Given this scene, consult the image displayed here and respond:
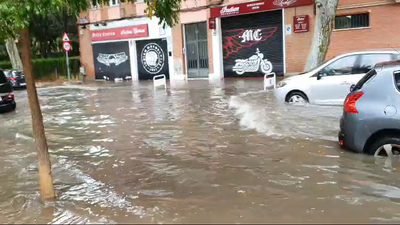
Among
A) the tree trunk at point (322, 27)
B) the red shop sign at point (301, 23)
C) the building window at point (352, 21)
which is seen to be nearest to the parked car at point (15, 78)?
the red shop sign at point (301, 23)

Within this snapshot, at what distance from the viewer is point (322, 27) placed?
13.0 metres

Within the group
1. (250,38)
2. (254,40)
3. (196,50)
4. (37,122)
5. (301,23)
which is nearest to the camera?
(37,122)

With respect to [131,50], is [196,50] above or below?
below

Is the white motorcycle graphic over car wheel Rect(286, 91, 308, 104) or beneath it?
over

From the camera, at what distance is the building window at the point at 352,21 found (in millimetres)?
17625

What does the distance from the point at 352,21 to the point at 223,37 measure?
23.7 feet

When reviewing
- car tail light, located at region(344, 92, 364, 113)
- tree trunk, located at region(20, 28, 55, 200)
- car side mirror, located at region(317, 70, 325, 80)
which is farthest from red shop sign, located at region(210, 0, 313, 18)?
tree trunk, located at region(20, 28, 55, 200)

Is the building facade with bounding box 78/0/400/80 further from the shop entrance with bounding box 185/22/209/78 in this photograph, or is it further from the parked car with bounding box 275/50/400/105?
the parked car with bounding box 275/50/400/105

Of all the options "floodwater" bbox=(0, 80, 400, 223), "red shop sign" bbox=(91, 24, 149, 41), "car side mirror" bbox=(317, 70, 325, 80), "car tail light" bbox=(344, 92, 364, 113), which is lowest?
"floodwater" bbox=(0, 80, 400, 223)

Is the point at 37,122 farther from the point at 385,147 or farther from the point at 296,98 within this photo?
the point at 296,98

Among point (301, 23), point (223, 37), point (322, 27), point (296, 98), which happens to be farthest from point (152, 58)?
point (296, 98)

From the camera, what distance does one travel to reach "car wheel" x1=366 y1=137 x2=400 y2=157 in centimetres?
600

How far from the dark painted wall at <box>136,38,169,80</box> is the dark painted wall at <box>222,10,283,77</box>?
464 centimetres

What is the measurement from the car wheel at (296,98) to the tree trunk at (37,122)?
790 centimetres
